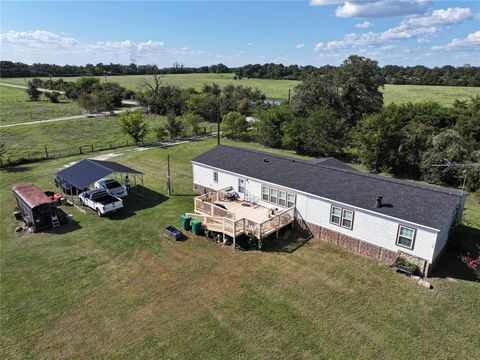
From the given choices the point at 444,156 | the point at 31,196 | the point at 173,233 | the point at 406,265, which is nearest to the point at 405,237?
the point at 406,265

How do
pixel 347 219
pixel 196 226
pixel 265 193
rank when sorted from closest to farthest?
pixel 347 219, pixel 196 226, pixel 265 193

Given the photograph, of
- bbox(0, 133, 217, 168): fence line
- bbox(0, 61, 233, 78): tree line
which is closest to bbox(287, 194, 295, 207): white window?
bbox(0, 133, 217, 168): fence line

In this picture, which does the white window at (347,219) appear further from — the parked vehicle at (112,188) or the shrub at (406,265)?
the parked vehicle at (112,188)

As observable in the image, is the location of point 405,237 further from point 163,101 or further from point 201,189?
point 163,101

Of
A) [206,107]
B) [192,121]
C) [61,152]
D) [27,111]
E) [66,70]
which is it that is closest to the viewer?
[61,152]

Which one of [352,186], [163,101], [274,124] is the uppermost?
[163,101]

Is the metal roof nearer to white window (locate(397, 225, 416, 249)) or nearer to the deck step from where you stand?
the deck step

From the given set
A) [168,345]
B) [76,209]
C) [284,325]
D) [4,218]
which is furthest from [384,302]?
[4,218]

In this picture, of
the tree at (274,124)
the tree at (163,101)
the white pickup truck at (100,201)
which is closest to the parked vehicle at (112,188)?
the white pickup truck at (100,201)
